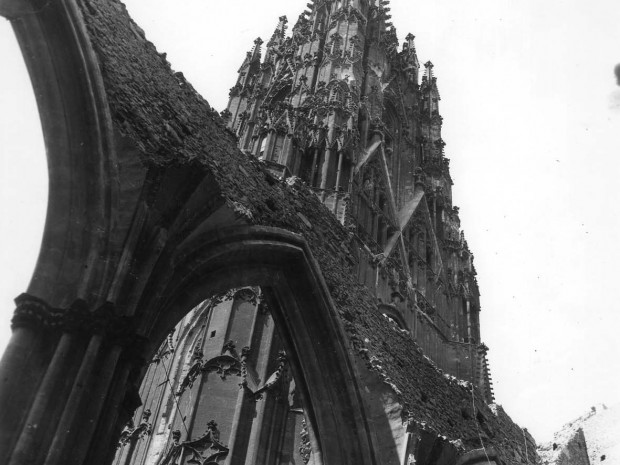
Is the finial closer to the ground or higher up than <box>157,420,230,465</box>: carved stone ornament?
higher up

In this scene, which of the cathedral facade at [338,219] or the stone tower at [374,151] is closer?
the cathedral facade at [338,219]

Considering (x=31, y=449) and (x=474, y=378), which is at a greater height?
(x=474, y=378)

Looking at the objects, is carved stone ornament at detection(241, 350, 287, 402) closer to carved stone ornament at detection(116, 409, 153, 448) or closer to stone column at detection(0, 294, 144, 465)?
carved stone ornament at detection(116, 409, 153, 448)

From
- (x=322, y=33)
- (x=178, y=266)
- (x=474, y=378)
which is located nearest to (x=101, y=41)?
(x=178, y=266)

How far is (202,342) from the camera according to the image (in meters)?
11.5

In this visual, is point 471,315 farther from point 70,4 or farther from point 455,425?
point 70,4

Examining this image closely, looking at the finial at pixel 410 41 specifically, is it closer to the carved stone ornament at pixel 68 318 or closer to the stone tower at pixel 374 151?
the stone tower at pixel 374 151

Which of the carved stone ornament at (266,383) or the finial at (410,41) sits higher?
the finial at (410,41)

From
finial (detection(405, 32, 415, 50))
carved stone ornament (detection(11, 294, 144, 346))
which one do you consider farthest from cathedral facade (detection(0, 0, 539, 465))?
finial (detection(405, 32, 415, 50))

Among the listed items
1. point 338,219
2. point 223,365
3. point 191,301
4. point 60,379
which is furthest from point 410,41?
point 60,379

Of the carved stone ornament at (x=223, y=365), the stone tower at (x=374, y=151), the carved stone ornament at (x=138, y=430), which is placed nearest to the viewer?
the carved stone ornament at (x=223, y=365)

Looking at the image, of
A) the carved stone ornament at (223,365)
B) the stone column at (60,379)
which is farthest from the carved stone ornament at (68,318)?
the carved stone ornament at (223,365)

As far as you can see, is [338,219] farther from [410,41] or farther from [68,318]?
[410,41]

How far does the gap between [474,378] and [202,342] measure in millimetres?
9865
